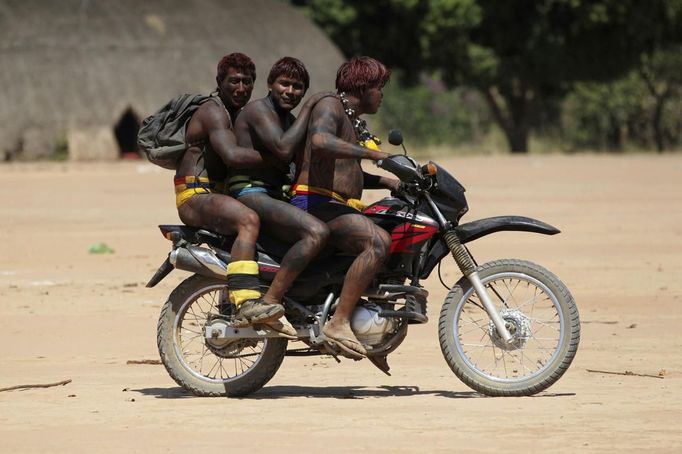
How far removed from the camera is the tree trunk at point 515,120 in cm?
4022

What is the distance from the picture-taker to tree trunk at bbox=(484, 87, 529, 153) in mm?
40219

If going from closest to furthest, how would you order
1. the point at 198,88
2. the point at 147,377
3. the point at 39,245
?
the point at 147,377 < the point at 39,245 < the point at 198,88

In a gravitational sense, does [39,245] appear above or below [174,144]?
below

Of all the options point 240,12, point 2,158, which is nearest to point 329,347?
point 2,158

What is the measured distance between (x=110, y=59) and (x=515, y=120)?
38.3 feet

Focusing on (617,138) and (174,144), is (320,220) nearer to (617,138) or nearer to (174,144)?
(174,144)

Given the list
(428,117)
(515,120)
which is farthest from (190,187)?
(428,117)

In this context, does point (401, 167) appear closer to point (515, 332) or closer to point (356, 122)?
point (356, 122)

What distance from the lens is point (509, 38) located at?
3975 centimetres

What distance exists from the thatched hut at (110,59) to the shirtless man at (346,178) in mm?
26907

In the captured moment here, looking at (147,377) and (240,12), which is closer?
(147,377)

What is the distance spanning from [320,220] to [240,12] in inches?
1227

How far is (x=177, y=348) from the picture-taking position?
299 inches

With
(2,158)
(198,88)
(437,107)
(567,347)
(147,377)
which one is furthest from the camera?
(437,107)
